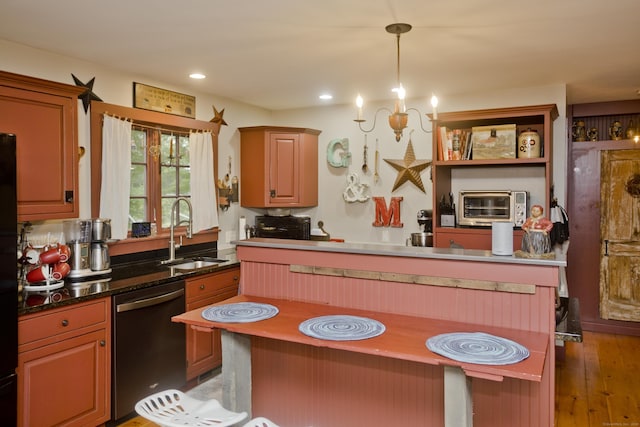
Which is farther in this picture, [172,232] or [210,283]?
[172,232]

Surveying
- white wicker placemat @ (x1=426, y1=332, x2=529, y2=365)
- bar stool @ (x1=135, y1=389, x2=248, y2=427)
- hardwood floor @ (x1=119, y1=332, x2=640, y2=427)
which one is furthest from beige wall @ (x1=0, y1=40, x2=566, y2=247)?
white wicker placemat @ (x1=426, y1=332, x2=529, y2=365)

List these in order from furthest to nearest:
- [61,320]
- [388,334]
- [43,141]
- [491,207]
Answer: [491,207]
[43,141]
[61,320]
[388,334]

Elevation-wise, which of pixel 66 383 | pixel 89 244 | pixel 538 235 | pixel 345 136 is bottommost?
pixel 66 383

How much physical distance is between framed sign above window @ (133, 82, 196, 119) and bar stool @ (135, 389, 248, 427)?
2586 mm

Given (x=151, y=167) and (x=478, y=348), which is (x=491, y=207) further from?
(x=151, y=167)

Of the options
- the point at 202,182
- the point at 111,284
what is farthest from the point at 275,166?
the point at 111,284

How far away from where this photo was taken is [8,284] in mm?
2299

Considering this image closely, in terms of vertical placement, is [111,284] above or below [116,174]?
below

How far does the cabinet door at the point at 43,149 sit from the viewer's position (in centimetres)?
266

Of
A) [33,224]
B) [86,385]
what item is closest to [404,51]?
[33,224]

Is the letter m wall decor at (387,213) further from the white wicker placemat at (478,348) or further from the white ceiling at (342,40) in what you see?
the white wicker placemat at (478,348)

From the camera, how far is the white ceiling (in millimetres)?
2449

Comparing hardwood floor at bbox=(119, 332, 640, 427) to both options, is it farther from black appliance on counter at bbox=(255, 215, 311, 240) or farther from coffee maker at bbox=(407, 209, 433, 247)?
black appliance on counter at bbox=(255, 215, 311, 240)

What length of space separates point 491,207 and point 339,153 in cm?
175
